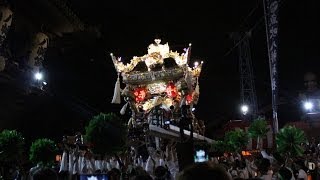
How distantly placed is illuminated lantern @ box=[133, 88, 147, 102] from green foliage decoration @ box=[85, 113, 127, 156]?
11.9 metres

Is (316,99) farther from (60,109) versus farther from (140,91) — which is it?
(60,109)

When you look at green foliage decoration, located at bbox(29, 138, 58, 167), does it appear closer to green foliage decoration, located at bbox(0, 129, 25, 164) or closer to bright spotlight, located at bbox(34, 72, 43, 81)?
green foliage decoration, located at bbox(0, 129, 25, 164)

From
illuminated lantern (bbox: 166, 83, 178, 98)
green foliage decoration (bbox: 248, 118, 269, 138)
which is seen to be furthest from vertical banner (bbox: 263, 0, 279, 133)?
illuminated lantern (bbox: 166, 83, 178, 98)

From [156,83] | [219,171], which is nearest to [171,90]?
[156,83]

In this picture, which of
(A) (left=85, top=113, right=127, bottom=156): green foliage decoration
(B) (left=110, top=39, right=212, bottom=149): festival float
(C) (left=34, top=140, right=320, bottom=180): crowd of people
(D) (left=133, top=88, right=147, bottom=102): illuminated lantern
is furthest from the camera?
(D) (left=133, top=88, right=147, bottom=102): illuminated lantern

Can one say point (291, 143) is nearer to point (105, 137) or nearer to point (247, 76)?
point (105, 137)

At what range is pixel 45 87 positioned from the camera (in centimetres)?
1780

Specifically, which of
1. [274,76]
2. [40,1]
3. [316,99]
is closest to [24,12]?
[40,1]

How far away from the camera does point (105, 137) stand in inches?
371

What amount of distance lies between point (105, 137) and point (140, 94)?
12386mm

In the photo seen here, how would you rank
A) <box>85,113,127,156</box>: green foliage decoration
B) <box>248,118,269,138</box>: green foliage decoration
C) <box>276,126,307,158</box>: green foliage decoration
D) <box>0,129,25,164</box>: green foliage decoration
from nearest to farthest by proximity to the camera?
<box>85,113,127,156</box>: green foliage decoration, <box>0,129,25,164</box>: green foliage decoration, <box>276,126,307,158</box>: green foliage decoration, <box>248,118,269,138</box>: green foliage decoration

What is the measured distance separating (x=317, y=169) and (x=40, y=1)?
36.8 ft

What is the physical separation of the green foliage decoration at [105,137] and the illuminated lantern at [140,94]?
39.1 ft

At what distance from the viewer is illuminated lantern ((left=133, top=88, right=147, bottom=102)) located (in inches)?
854
